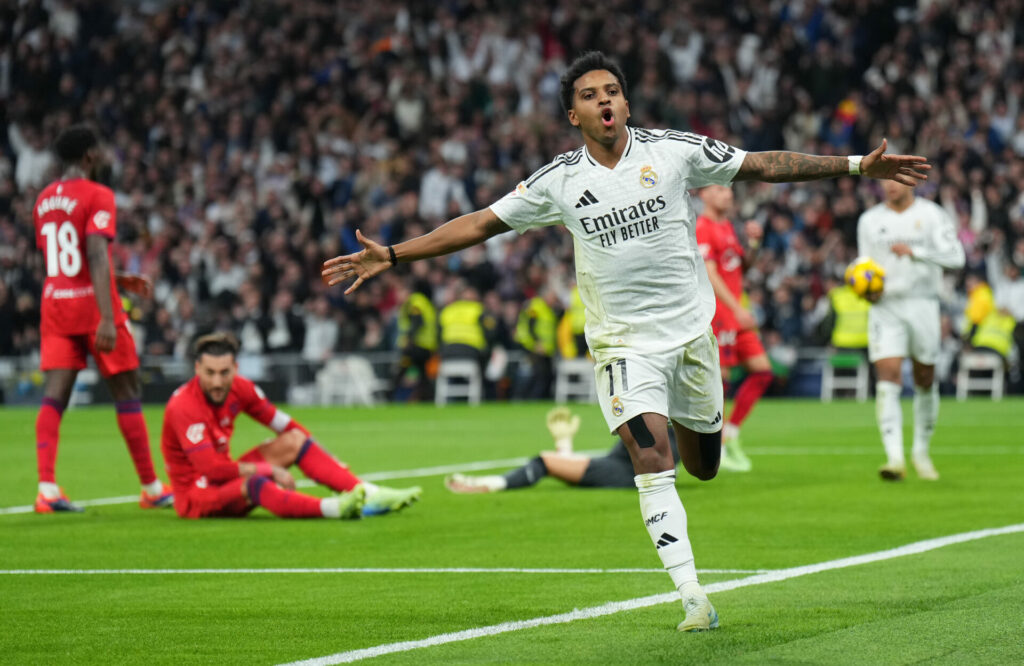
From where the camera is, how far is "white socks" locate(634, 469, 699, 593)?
6250mm

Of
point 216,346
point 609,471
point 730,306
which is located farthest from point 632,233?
point 730,306

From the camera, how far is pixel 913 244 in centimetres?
1295

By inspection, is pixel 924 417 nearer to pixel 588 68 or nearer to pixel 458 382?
pixel 588 68

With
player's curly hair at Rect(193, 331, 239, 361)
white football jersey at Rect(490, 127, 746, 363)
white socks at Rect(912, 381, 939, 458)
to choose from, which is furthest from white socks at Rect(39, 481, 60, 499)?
white socks at Rect(912, 381, 939, 458)

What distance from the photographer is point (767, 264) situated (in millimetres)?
27812

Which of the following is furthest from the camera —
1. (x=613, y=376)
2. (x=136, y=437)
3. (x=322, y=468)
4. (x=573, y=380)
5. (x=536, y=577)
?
(x=573, y=380)

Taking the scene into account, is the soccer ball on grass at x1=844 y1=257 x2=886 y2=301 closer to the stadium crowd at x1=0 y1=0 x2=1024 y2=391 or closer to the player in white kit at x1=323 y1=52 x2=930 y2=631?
the player in white kit at x1=323 y1=52 x2=930 y2=631

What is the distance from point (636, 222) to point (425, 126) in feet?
86.5

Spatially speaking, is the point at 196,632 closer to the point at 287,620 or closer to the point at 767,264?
the point at 287,620

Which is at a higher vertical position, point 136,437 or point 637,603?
point 136,437

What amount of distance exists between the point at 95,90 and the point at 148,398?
378 inches

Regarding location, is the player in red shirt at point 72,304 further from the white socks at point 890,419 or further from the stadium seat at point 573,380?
the stadium seat at point 573,380

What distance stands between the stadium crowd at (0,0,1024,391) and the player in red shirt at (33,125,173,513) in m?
16.5

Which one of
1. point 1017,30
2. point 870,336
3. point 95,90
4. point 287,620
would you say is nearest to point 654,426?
point 287,620
